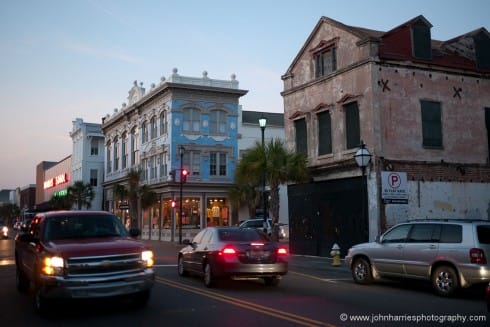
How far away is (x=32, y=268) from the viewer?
10.1 meters

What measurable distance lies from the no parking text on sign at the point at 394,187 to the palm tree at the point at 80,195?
51159 millimetres

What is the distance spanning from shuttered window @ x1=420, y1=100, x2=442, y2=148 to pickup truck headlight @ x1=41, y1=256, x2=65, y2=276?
1673 centimetres

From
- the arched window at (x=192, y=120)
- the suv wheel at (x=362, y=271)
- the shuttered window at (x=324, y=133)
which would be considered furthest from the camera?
the arched window at (x=192, y=120)

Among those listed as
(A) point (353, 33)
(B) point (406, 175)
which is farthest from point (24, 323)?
(A) point (353, 33)

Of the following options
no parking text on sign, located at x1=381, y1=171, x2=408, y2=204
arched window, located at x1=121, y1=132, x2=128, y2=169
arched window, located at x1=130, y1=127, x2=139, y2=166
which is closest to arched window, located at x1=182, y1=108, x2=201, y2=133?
arched window, located at x1=130, y1=127, x2=139, y2=166

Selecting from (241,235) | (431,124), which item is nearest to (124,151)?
(431,124)

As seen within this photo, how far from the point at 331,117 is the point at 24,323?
17134mm

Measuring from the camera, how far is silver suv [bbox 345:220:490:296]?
38.4 ft

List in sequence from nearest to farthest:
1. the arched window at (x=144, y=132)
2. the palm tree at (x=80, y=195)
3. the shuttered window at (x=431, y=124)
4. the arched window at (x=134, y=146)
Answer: the shuttered window at (x=431, y=124), the arched window at (x=144, y=132), the arched window at (x=134, y=146), the palm tree at (x=80, y=195)

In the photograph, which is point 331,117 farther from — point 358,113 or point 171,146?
point 171,146

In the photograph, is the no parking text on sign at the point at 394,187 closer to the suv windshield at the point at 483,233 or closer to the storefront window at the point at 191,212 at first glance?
the suv windshield at the point at 483,233

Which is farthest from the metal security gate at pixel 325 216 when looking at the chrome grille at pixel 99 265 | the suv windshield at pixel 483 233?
the chrome grille at pixel 99 265

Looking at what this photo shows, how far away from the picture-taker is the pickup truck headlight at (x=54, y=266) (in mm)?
9055

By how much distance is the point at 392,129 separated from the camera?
2142 centimetres
